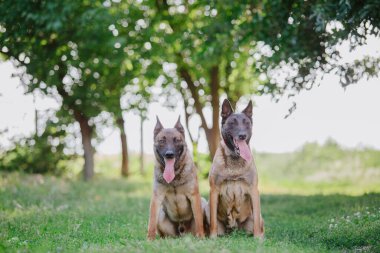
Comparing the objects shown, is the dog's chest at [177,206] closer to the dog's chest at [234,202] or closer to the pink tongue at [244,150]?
the dog's chest at [234,202]

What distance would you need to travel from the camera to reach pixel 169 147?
8.12 meters

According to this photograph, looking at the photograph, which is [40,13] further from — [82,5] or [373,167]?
[373,167]

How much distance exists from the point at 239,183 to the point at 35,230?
3712 mm

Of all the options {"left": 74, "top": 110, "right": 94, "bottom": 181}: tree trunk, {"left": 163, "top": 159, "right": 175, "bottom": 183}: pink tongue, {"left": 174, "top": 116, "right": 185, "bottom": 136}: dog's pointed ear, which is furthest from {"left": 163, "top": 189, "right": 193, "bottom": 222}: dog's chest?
{"left": 74, "top": 110, "right": 94, "bottom": 181}: tree trunk

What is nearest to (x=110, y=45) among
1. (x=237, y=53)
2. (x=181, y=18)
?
(x=181, y=18)

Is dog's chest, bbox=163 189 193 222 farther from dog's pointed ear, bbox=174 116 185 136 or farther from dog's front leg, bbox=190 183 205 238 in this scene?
dog's pointed ear, bbox=174 116 185 136

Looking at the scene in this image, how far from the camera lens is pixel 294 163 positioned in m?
28.5

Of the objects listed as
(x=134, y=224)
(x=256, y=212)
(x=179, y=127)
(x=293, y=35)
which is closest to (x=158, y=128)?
(x=179, y=127)

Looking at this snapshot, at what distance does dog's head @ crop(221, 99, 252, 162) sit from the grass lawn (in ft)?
4.57

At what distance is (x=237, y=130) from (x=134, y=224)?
A: 3325 mm

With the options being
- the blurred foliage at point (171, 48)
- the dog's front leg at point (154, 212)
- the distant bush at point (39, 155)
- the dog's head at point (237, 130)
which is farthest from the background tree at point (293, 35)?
the distant bush at point (39, 155)

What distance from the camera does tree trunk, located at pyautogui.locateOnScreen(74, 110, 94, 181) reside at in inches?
897

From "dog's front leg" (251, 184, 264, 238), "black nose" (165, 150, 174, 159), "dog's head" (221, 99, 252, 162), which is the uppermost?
"dog's head" (221, 99, 252, 162)

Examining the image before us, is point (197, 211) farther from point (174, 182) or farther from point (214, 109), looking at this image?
point (214, 109)
